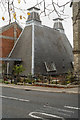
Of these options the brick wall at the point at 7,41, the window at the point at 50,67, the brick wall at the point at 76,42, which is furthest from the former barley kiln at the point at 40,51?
the brick wall at the point at 76,42

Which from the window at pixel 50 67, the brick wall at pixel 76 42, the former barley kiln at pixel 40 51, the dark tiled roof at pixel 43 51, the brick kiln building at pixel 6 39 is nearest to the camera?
the brick wall at pixel 76 42

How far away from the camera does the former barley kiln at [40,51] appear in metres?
29.0

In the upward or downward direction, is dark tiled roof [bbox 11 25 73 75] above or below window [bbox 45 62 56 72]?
above

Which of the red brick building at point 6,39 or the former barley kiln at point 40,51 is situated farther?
the red brick building at point 6,39

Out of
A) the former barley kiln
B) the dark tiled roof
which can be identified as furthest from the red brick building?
the dark tiled roof

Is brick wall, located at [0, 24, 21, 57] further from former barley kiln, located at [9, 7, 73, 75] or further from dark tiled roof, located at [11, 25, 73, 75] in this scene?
dark tiled roof, located at [11, 25, 73, 75]

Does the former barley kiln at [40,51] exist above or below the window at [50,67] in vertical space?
above

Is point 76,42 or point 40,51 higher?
point 76,42

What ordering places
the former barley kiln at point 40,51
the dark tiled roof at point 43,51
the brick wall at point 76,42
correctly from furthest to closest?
the dark tiled roof at point 43,51
the former barley kiln at point 40,51
the brick wall at point 76,42

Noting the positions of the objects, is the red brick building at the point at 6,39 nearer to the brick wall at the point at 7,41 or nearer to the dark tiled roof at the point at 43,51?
the brick wall at the point at 7,41

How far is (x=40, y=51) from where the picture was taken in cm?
3022

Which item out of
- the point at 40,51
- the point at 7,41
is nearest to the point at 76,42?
the point at 40,51

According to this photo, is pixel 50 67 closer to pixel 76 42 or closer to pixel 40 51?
pixel 40 51

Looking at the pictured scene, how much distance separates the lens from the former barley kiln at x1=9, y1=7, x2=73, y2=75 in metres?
29.0
